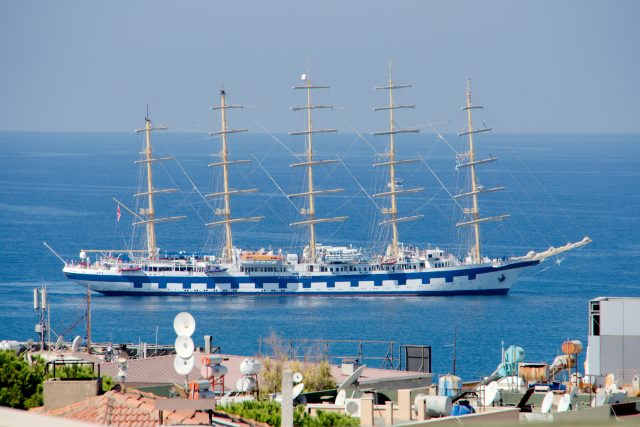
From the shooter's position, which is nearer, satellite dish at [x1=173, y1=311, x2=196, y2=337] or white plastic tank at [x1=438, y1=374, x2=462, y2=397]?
satellite dish at [x1=173, y1=311, x2=196, y2=337]

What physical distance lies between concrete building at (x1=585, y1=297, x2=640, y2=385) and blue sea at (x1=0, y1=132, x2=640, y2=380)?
22.5m

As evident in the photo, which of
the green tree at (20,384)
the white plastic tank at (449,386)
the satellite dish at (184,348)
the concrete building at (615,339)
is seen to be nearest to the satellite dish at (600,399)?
the white plastic tank at (449,386)

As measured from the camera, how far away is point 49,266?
294 ft

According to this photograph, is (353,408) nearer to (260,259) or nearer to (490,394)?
(490,394)

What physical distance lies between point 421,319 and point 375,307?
4824 mm

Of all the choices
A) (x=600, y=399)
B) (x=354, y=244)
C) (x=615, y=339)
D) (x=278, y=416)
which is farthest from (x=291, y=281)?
(x=278, y=416)

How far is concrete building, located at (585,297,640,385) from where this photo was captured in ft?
95.6

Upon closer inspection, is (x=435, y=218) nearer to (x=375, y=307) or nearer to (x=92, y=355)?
→ (x=375, y=307)

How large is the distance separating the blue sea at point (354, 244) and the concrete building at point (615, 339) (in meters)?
22.5

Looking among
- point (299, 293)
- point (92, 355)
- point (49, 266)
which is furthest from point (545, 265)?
point (92, 355)

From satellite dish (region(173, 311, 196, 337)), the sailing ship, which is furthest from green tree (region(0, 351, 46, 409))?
the sailing ship

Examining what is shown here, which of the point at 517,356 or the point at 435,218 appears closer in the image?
the point at 517,356

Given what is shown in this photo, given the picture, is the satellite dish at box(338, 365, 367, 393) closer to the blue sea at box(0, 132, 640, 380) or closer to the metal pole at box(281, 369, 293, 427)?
the metal pole at box(281, 369, 293, 427)

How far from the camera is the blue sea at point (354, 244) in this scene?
66875 millimetres
